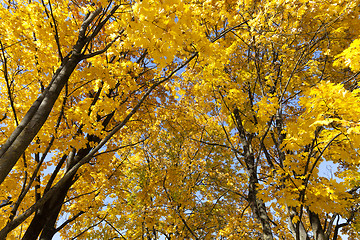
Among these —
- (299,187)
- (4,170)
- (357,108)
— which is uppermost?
(357,108)

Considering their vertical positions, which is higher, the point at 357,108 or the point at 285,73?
the point at 285,73

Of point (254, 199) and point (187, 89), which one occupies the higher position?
point (187, 89)

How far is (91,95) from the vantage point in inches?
244

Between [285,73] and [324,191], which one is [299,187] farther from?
[285,73]

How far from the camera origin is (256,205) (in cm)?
470

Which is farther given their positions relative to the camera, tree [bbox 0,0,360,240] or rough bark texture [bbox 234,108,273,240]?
rough bark texture [bbox 234,108,273,240]

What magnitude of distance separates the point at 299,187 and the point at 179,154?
7562 mm

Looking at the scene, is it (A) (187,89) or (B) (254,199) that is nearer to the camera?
(B) (254,199)

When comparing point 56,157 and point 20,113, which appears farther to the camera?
point 56,157

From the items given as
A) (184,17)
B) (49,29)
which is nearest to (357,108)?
(184,17)

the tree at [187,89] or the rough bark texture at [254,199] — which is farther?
the rough bark texture at [254,199]

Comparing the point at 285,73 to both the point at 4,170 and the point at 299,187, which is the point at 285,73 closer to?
the point at 299,187

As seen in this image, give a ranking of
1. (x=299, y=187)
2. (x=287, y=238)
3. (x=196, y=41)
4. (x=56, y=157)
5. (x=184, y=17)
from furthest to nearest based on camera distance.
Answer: (x=287, y=238), (x=56, y=157), (x=299, y=187), (x=196, y=41), (x=184, y=17)

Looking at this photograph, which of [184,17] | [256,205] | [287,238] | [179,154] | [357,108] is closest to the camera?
[357,108]
